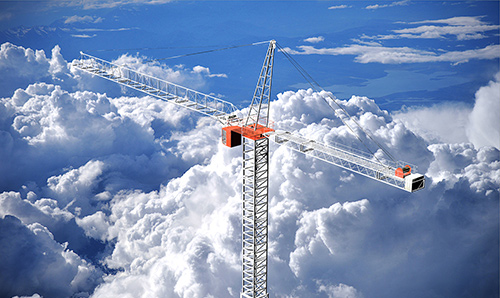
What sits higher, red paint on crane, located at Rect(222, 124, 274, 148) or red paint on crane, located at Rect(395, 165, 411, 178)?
red paint on crane, located at Rect(222, 124, 274, 148)

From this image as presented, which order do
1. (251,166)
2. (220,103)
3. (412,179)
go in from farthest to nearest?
(220,103) < (251,166) < (412,179)

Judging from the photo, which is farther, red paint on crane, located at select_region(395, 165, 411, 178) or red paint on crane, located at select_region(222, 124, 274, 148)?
red paint on crane, located at select_region(222, 124, 274, 148)

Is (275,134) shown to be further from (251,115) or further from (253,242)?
(253,242)

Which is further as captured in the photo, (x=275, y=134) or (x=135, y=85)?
(x=135, y=85)

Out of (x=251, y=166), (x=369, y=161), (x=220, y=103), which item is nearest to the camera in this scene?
(x=369, y=161)

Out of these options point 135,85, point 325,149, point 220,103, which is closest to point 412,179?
point 325,149

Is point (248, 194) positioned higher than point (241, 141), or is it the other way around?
point (241, 141)

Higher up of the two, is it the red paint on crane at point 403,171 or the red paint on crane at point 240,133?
the red paint on crane at point 240,133

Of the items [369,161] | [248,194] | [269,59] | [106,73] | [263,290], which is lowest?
[263,290]

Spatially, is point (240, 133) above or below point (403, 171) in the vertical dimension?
above

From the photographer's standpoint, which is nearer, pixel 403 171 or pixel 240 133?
pixel 403 171

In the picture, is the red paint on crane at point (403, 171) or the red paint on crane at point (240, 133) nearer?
the red paint on crane at point (403, 171)
